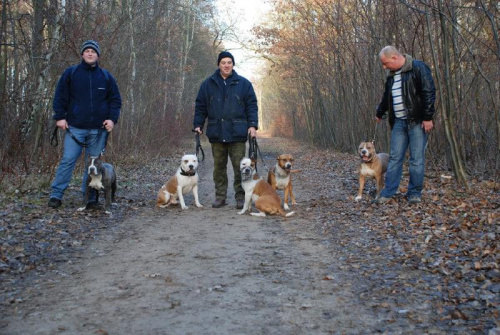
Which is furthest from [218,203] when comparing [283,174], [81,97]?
[81,97]

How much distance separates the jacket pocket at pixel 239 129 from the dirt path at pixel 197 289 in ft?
7.04

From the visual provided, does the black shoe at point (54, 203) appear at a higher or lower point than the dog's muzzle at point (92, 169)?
lower

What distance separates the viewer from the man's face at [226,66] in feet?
25.9

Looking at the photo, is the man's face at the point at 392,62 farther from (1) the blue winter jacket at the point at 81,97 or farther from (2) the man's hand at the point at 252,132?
(1) the blue winter jacket at the point at 81,97

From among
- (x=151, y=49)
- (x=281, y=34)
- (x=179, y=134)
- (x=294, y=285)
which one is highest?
(x=281, y=34)

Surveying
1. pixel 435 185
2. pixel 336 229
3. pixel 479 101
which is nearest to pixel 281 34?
pixel 479 101

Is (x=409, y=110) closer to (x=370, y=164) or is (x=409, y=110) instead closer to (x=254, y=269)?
(x=370, y=164)

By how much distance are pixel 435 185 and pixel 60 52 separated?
28.5ft

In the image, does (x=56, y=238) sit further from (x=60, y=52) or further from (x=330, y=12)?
(x=330, y=12)

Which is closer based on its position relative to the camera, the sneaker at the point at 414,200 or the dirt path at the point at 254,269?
the dirt path at the point at 254,269

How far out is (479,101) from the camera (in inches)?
411

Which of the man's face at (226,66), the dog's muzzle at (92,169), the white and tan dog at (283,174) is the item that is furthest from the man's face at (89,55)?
the white and tan dog at (283,174)

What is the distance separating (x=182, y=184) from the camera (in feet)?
26.7

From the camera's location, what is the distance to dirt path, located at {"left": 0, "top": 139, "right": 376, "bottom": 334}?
3350 millimetres
